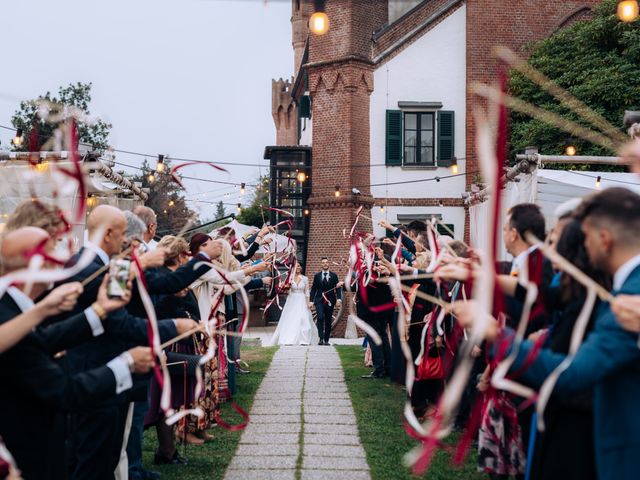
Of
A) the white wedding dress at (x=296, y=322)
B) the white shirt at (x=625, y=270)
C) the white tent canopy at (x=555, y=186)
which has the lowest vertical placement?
the white wedding dress at (x=296, y=322)

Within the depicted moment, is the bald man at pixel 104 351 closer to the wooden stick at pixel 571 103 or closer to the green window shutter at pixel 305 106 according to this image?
the wooden stick at pixel 571 103

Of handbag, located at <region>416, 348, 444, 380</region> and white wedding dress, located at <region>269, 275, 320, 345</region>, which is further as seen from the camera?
white wedding dress, located at <region>269, 275, 320, 345</region>

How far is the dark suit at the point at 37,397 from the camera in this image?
2949 millimetres

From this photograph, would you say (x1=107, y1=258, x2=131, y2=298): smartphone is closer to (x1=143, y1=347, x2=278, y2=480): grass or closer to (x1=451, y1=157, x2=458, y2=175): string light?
(x1=143, y1=347, x2=278, y2=480): grass

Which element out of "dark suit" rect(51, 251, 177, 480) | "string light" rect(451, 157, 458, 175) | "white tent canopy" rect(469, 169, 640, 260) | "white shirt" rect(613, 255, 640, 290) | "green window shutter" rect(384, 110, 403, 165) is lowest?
"dark suit" rect(51, 251, 177, 480)

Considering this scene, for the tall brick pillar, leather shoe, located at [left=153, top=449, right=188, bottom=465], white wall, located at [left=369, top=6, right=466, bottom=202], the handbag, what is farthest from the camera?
white wall, located at [left=369, top=6, right=466, bottom=202]

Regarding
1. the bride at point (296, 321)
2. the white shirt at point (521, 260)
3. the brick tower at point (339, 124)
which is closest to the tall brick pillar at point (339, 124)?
the brick tower at point (339, 124)

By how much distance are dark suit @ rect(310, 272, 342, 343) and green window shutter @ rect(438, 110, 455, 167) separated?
7.36 metres

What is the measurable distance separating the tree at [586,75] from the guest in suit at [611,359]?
15.9 m

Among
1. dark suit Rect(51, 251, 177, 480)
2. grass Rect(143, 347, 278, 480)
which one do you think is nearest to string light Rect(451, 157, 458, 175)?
grass Rect(143, 347, 278, 480)

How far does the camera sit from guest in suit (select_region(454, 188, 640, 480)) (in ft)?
8.82

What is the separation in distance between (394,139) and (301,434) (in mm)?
17071

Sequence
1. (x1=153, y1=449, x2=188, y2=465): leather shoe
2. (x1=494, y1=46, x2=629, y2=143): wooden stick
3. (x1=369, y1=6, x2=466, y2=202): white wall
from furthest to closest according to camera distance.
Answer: (x1=369, y1=6, x2=466, y2=202): white wall < (x1=153, y1=449, x2=188, y2=465): leather shoe < (x1=494, y1=46, x2=629, y2=143): wooden stick

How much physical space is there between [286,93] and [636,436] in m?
45.2
